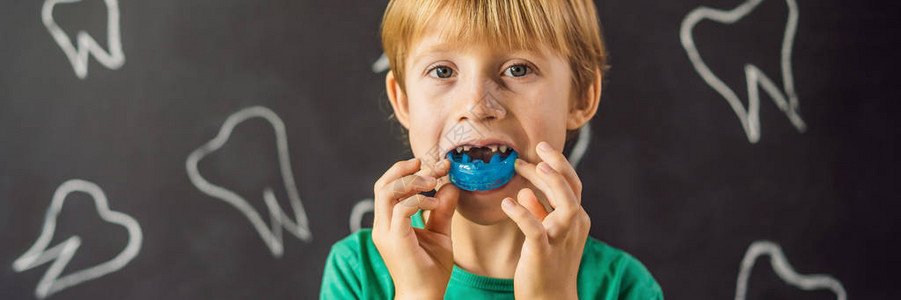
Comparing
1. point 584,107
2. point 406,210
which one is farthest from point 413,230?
point 584,107

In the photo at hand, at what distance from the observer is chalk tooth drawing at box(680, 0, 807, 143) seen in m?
0.94

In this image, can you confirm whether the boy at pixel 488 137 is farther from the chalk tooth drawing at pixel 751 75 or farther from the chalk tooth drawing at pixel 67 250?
the chalk tooth drawing at pixel 67 250

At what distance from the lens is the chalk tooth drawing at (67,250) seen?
3.22 feet

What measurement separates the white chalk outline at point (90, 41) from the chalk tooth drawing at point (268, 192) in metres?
Answer: 0.20

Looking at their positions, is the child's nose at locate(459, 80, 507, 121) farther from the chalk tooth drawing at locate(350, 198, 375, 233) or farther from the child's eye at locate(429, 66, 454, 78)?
the chalk tooth drawing at locate(350, 198, 375, 233)

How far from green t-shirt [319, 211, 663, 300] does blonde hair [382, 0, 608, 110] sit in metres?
0.21

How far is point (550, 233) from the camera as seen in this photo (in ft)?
1.79

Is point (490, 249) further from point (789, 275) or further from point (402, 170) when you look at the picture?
point (789, 275)

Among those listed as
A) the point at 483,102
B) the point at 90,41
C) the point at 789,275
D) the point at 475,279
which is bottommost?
the point at 789,275

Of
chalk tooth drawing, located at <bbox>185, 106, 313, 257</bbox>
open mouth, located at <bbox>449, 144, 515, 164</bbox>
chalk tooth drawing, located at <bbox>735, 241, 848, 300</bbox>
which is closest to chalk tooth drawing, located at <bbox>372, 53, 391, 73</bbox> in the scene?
chalk tooth drawing, located at <bbox>185, 106, 313, 257</bbox>

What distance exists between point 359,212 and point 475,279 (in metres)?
0.35

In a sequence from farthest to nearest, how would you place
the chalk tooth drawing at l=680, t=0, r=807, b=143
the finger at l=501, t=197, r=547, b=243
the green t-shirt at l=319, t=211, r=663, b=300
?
the chalk tooth drawing at l=680, t=0, r=807, b=143 < the green t-shirt at l=319, t=211, r=663, b=300 < the finger at l=501, t=197, r=547, b=243

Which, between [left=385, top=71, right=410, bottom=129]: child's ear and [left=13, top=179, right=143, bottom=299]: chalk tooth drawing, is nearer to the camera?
[left=385, top=71, right=410, bottom=129]: child's ear

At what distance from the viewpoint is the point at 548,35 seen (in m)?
0.61
